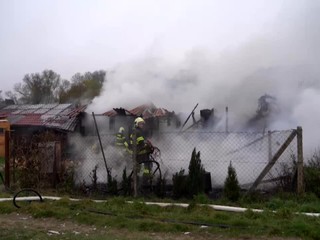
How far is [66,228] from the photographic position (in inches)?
207

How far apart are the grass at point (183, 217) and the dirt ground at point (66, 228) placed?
0.07 metres

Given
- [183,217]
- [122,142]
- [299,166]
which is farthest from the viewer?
[122,142]

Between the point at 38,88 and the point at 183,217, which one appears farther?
the point at 38,88

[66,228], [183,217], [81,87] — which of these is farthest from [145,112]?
[81,87]

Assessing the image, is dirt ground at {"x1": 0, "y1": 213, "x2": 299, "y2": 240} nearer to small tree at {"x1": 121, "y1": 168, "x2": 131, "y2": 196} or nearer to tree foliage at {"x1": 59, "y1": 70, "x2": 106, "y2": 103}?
small tree at {"x1": 121, "y1": 168, "x2": 131, "y2": 196}

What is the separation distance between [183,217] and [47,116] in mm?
15815

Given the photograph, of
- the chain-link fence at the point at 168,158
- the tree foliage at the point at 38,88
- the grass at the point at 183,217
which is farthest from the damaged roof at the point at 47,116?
the tree foliage at the point at 38,88

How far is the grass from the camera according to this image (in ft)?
15.9

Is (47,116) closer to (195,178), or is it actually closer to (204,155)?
(204,155)

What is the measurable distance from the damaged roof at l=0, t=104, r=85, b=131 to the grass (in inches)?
310

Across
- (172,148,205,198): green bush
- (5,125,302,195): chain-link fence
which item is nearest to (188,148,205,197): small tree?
(172,148,205,198): green bush

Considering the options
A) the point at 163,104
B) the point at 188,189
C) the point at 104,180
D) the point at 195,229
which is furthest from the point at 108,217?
the point at 163,104

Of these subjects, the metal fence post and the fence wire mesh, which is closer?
the metal fence post

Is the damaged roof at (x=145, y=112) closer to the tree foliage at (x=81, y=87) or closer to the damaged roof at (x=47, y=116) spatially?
the damaged roof at (x=47, y=116)
